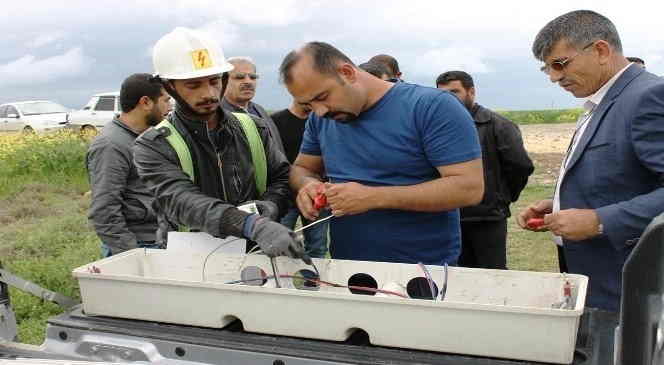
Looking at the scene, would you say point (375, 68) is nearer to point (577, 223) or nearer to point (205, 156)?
point (205, 156)

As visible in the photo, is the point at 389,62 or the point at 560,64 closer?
the point at 560,64

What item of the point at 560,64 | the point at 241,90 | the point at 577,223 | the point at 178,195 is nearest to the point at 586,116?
the point at 560,64

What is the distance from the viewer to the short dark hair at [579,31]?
89.5 inches

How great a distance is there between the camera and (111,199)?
3451 millimetres

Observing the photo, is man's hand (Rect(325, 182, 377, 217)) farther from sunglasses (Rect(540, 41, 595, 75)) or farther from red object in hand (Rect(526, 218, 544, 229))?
sunglasses (Rect(540, 41, 595, 75))

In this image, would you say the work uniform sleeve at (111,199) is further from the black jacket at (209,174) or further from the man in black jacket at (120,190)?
the black jacket at (209,174)

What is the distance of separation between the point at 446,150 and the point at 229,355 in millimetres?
995

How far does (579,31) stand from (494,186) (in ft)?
6.83

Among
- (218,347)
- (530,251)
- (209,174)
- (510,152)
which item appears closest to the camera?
(218,347)

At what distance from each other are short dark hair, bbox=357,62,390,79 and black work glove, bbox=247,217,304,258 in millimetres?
2448

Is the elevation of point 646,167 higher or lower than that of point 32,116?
higher

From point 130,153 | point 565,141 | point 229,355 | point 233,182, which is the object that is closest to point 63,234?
point 130,153

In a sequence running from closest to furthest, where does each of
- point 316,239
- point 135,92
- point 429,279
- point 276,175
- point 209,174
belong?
point 429,279 < point 209,174 < point 276,175 < point 135,92 < point 316,239

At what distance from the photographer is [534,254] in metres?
6.66
